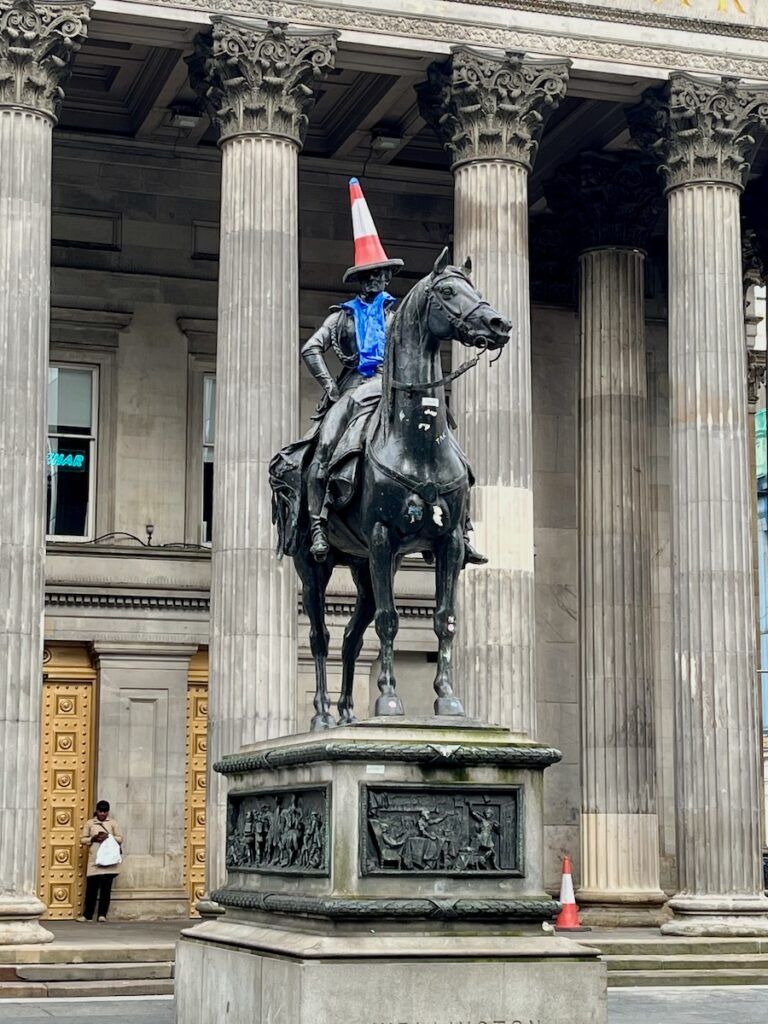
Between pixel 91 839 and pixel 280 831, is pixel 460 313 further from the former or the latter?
pixel 91 839

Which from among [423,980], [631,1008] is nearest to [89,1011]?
[631,1008]

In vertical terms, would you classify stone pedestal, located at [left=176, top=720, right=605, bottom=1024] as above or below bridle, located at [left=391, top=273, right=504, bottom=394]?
below

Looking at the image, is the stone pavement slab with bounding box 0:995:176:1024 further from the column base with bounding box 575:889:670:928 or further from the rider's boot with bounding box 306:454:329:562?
the column base with bounding box 575:889:670:928

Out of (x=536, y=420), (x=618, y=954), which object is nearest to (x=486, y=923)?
(x=618, y=954)

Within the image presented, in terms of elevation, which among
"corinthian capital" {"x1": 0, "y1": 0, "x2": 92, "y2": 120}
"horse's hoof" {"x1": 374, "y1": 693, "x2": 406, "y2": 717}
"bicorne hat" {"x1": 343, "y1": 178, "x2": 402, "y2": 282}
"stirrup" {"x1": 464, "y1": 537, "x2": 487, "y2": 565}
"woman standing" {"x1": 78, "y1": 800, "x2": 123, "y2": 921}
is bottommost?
"woman standing" {"x1": 78, "y1": 800, "x2": 123, "y2": 921}

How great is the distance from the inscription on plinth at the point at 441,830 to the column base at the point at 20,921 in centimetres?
1140

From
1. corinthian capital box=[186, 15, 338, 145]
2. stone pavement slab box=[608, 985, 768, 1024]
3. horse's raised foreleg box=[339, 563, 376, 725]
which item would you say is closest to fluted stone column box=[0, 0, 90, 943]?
corinthian capital box=[186, 15, 338, 145]

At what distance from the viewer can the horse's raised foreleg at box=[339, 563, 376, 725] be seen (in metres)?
17.0

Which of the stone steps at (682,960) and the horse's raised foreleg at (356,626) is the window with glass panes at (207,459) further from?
the horse's raised foreleg at (356,626)

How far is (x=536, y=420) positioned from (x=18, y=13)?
14.1 metres

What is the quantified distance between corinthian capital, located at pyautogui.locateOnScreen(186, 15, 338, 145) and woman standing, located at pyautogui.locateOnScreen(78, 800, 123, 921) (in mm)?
11061

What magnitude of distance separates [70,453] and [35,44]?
8988mm

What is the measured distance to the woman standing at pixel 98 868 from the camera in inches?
1257

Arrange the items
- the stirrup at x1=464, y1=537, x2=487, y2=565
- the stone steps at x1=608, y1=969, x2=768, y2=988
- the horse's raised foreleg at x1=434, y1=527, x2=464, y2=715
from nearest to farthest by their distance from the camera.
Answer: the horse's raised foreleg at x1=434, y1=527, x2=464, y2=715 → the stirrup at x1=464, y1=537, x2=487, y2=565 → the stone steps at x1=608, y1=969, x2=768, y2=988
